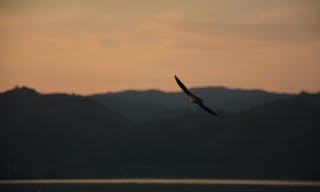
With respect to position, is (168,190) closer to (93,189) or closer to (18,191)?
(93,189)

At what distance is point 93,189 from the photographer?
195m

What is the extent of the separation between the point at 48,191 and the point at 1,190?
8.75 m

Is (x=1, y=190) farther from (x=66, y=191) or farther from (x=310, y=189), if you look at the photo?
(x=310, y=189)

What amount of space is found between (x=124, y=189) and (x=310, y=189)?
31896mm

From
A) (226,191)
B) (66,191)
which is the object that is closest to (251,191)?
(226,191)

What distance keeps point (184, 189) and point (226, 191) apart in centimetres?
1137

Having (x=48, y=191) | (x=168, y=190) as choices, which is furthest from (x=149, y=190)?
(x=48, y=191)

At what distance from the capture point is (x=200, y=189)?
196 metres

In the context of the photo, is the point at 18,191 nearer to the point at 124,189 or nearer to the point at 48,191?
the point at 48,191

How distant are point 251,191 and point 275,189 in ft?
35.9

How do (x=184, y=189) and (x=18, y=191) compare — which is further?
(x=184, y=189)

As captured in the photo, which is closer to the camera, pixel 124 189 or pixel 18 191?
pixel 18 191

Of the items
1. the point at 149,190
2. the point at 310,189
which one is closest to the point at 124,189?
the point at 149,190

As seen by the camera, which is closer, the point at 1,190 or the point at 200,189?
the point at 1,190
